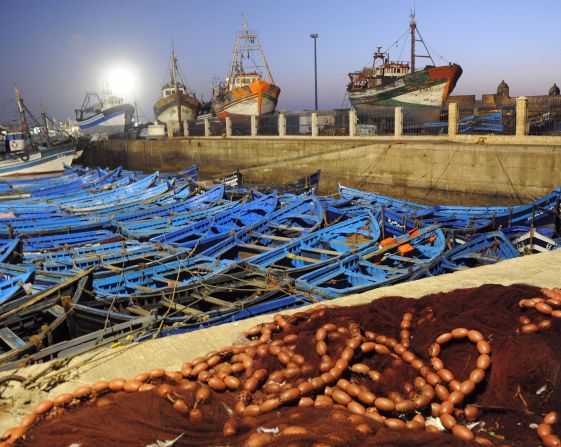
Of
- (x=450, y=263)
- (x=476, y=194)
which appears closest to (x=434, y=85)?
(x=476, y=194)

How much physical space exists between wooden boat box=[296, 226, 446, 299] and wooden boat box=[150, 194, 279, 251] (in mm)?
3163

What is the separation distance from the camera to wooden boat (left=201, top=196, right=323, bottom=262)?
34.2 ft

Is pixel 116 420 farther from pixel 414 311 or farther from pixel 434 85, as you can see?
pixel 434 85

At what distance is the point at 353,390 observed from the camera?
325 centimetres

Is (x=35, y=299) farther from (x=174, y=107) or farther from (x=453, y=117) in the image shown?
(x=174, y=107)

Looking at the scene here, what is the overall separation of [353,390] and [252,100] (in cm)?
3593

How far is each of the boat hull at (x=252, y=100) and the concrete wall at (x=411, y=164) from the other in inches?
410

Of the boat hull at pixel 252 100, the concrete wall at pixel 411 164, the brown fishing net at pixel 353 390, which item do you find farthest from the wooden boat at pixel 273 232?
the boat hull at pixel 252 100

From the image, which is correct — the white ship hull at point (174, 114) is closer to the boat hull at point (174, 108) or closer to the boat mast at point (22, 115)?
the boat hull at point (174, 108)

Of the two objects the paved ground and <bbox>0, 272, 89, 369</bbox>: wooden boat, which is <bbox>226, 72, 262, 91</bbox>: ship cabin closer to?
<bbox>0, 272, 89, 369</bbox>: wooden boat

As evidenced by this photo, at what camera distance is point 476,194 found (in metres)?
16.3

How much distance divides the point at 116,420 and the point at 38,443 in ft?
1.40

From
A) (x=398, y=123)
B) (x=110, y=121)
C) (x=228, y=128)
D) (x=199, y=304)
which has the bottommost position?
(x=199, y=304)

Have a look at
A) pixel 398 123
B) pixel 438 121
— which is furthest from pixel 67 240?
pixel 438 121
